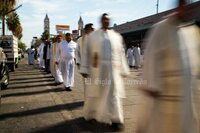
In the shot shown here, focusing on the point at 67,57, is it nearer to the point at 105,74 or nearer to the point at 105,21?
the point at 105,21

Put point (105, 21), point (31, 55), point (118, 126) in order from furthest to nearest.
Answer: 1. point (31, 55)
2. point (105, 21)
3. point (118, 126)

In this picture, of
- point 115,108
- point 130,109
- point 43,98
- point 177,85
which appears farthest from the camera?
point 43,98

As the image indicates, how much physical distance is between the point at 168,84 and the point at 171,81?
0.04m

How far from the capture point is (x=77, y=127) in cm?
716

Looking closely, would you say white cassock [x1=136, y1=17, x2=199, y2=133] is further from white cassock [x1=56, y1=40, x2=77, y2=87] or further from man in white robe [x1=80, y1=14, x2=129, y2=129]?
white cassock [x1=56, y1=40, x2=77, y2=87]

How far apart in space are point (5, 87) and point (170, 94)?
10134mm

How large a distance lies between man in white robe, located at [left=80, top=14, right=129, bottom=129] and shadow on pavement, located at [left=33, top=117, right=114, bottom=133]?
0.46ft

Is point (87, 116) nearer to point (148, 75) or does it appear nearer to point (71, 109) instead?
point (71, 109)

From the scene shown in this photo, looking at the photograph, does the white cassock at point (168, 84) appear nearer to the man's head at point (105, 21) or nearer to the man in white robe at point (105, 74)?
the man in white robe at point (105, 74)

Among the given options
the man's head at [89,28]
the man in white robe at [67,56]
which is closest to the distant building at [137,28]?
the man in white robe at [67,56]

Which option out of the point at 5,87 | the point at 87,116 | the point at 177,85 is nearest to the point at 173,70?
the point at 177,85

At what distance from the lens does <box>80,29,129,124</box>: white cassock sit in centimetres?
697

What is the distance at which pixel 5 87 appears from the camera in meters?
13.4

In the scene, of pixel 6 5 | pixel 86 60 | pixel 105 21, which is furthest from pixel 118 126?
pixel 6 5
